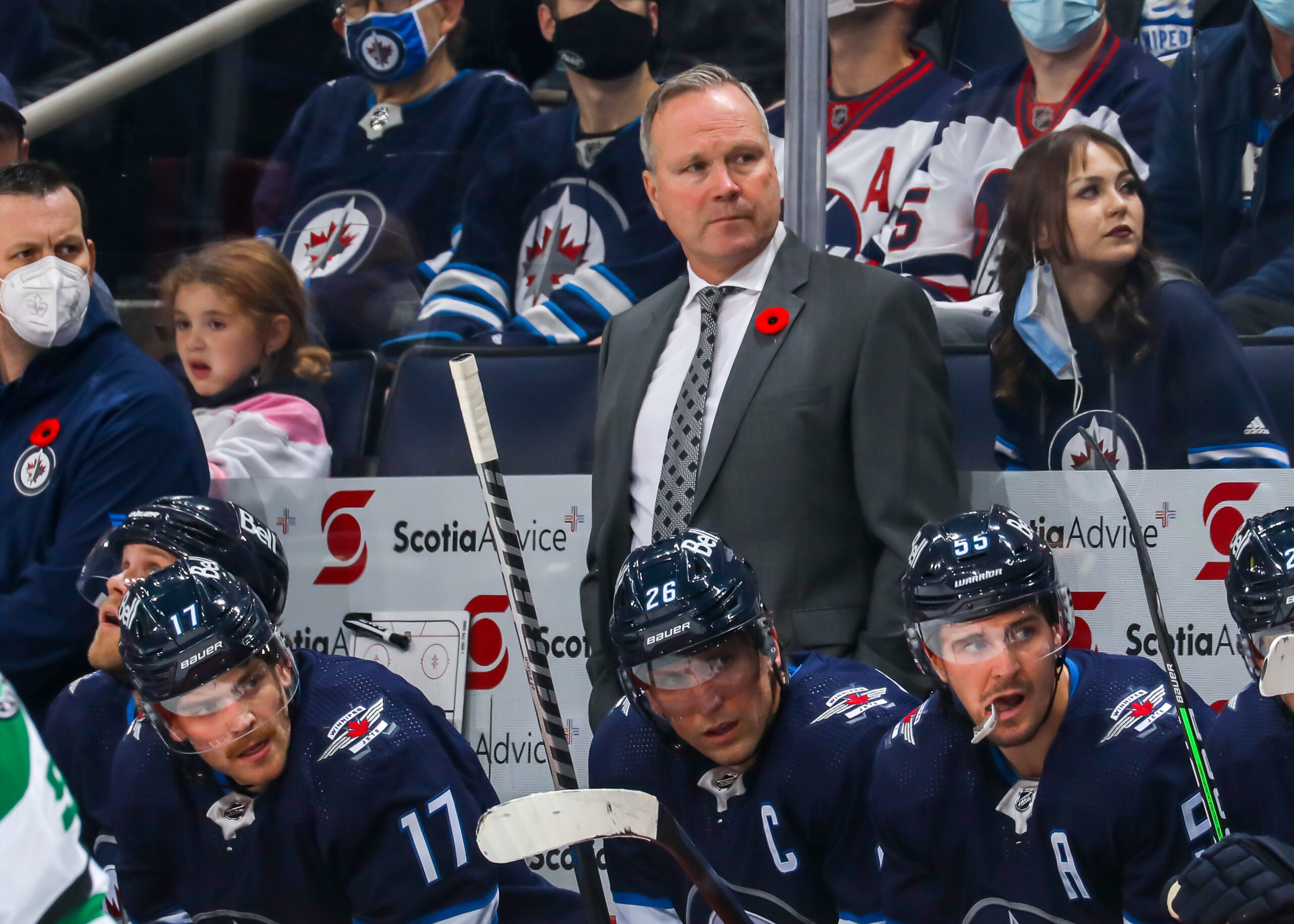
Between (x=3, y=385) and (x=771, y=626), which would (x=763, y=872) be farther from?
(x=3, y=385)

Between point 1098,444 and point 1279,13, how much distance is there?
33.6 inches

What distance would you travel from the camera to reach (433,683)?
323 cm

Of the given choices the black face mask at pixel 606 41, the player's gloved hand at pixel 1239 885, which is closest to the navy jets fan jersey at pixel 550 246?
the black face mask at pixel 606 41

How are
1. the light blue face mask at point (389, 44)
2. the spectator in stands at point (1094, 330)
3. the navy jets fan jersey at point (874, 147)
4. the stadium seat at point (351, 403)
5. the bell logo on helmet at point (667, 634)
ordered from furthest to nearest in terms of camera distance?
the light blue face mask at point (389, 44) < the stadium seat at point (351, 403) < the navy jets fan jersey at point (874, 147) < the spectator in stands at point (1094, 330) < the bell logo on helmet at point (667, 634)

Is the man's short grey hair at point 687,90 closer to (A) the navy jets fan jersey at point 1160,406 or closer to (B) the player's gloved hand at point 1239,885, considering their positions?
(A) the navy jets fan jersey at point 1160,406

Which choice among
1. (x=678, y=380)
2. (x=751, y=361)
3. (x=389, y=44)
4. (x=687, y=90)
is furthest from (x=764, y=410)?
(x=389, y=44)

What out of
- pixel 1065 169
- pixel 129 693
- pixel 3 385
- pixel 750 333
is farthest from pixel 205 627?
pixel 1065 169

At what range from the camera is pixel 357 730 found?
93.4 inches

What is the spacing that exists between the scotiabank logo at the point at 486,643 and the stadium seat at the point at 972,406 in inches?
38.6

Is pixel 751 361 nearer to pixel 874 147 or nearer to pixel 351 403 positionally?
pixel 874 147

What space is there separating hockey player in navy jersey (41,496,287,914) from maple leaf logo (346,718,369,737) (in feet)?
1.09

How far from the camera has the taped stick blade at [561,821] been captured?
1.94 m

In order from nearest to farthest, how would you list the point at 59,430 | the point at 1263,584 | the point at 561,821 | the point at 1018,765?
the point at 561,821 < the point at 1263,584 < the point at 1018,765 < the point at 59,430

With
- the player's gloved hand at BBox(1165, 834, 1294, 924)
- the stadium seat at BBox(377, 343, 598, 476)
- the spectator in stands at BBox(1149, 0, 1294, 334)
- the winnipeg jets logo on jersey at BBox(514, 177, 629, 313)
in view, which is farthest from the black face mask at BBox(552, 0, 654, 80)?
the player's gloved hand at BBox(1165, 834, 1294, 924)
